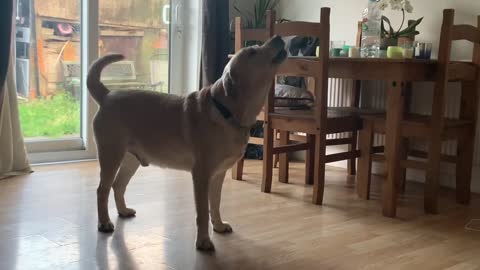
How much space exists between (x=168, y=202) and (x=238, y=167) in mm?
733

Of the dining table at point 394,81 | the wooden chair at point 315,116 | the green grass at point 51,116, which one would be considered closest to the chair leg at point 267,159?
the wooden chair at point 315,116

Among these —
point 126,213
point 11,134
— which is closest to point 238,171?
point 126,213

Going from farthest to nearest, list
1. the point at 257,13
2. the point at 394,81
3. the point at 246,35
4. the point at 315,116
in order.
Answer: the point at 257,13, the point at 246,35, the point at 315,116, the point at 394,81

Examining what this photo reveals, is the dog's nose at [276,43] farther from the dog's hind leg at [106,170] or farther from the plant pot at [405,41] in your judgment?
the plant pot at [405,41]

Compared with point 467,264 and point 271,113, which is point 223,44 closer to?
point 271,113

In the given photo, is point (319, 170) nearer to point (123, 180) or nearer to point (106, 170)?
point (123, 180)

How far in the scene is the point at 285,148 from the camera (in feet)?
11.0

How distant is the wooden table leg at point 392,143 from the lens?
2.82m

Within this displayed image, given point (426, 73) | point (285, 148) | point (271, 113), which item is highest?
point (426, 73)

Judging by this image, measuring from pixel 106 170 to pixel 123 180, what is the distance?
0.25 meters

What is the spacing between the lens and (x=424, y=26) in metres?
3.81

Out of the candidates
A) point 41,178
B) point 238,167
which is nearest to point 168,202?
point 238,167

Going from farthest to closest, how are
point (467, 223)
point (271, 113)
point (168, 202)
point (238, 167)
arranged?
point (238, 167), point (271, 113), point (168, 202), point (467, 223)

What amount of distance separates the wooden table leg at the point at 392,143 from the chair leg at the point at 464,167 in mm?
548
